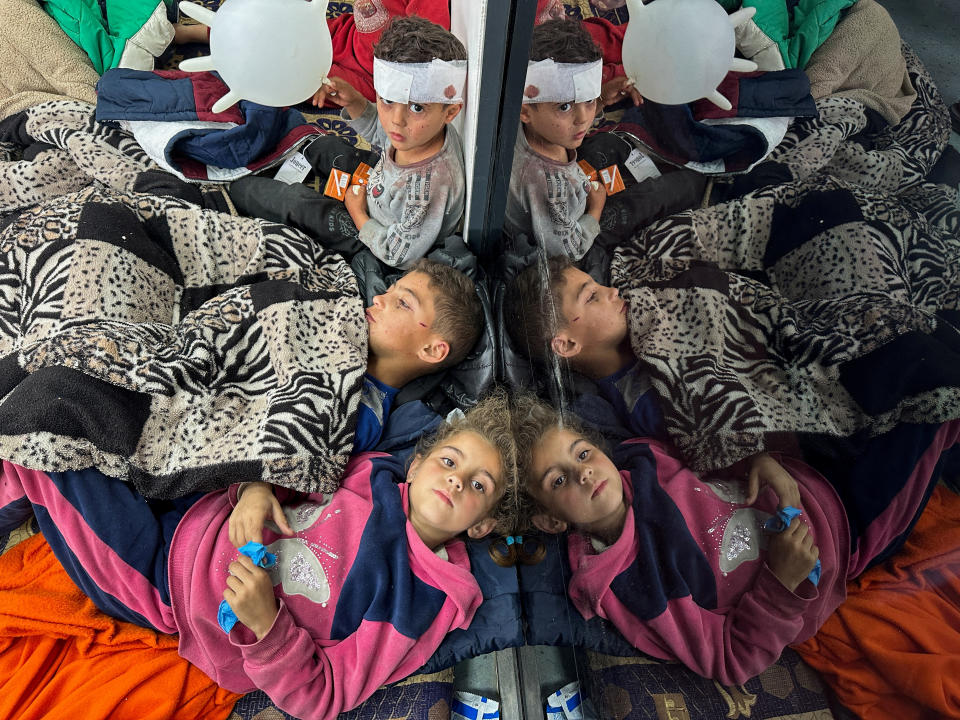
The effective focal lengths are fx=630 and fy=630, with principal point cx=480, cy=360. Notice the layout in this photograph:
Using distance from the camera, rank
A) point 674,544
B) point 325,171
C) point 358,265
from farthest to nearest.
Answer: point 325,171 → point 358,265 → point 674,544

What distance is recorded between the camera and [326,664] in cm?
95

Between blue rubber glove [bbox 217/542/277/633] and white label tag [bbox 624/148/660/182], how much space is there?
777 millimetres

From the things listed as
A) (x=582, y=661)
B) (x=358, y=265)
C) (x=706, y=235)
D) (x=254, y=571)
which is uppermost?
(x=706, y=235)

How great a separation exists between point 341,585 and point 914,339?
2.78ft

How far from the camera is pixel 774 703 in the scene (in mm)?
528

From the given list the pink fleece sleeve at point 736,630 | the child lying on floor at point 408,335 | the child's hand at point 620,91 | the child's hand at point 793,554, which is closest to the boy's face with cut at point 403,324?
the child lying on floor at point 408,335

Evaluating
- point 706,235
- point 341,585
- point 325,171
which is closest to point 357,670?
point 341,585

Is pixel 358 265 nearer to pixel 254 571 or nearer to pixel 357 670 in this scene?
pixel 254 571

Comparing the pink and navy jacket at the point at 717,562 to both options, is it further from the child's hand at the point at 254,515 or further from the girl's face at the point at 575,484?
the child's hand at the point at 254,515

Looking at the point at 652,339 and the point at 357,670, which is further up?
the point at 652,339

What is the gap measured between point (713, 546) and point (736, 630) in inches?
2.9

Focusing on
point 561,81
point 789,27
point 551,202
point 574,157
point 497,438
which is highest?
Result: point 789,27

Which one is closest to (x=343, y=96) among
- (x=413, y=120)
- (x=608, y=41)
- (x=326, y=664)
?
(x=413, y=120)

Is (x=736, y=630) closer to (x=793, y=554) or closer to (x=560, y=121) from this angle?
(x=793, y=554)
